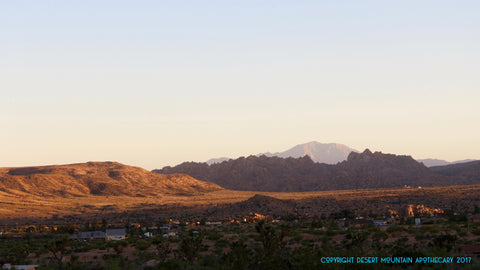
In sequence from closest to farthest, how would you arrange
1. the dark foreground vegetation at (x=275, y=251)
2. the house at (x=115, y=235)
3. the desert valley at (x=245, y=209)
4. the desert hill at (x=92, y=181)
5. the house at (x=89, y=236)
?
the dark foreground vegetation at (x=275, y=251) < the desert valley at (x=245, y=209) < the house at (x=115, y=235) < the house at (x=89, y=236) < the desert hill at (x=92, y=181)

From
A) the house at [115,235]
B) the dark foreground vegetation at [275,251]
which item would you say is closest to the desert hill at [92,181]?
the dark foreground vegetation at [275,251]

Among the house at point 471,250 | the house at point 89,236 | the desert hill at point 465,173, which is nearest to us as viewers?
the house at point 471,250

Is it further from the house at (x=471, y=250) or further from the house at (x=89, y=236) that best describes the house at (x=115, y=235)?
the house at (x=471, y=250)

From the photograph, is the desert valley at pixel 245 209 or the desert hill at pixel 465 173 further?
the desert hill at pixel 465 173

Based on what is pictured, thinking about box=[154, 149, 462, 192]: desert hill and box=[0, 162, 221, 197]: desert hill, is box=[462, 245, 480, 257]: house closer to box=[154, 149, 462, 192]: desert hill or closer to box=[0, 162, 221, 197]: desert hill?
box=[0, 162, 221, 197]: desert hill

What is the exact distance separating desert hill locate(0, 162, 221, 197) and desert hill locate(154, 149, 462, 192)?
859 inches

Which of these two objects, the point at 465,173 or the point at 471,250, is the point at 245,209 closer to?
the point at 471,250

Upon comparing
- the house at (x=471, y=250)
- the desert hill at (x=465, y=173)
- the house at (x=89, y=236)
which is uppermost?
the desert hill at (x=465, y=173)

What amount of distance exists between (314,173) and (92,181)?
72.1 metres

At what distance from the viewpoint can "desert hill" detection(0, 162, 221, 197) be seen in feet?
408

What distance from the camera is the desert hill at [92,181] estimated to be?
124 metres

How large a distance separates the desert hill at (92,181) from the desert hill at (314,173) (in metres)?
21.8

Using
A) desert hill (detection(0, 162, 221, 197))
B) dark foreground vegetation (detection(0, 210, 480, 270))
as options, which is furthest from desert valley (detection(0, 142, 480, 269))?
desert hill (detection(0, 162, 221, 197))

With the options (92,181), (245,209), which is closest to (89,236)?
(245,209)
